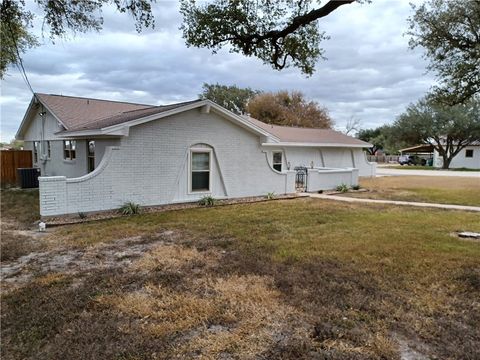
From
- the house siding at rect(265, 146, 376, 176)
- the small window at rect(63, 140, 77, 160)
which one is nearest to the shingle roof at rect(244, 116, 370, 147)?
the house siding at rect(265, 146, 376, 176)

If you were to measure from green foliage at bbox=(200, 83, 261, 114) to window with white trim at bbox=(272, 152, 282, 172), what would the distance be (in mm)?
30813

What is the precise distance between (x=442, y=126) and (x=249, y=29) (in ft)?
126

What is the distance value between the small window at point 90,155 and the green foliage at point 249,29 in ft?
23.5

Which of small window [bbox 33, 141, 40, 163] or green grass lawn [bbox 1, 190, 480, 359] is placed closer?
green grass lawn [bbox 1, 190, 480, 359]

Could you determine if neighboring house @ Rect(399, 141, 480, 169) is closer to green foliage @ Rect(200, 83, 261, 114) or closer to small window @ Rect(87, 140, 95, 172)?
green foliage @ Rect(200, 83, 261, 114)

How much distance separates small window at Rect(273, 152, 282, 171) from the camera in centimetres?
2030

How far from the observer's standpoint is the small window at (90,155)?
1323 cm

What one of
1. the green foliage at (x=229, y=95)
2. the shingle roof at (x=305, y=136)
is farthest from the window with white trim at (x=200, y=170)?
the green foliage at (x=229, y=95)

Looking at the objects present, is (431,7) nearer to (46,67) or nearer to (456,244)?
(456,244)

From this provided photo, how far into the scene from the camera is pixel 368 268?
5.33 m

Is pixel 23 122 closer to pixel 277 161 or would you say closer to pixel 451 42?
pixel 277 161

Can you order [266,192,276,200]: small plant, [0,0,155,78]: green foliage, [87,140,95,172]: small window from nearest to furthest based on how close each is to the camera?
[0,0,155,78]: green foliage, [87,140,95,172]: small window, [266,192,276,200]: small plant

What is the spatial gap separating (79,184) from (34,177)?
9289 mm

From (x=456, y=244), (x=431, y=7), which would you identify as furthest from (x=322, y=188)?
(x=456, y=244)
